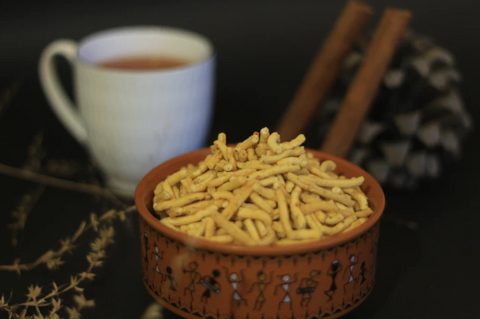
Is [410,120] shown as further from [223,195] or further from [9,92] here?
[9,92]

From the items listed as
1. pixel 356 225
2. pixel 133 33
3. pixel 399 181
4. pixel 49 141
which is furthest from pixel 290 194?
pixel 49 141

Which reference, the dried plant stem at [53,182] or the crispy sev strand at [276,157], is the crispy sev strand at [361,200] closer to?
the crispy sev strand at [276,157]

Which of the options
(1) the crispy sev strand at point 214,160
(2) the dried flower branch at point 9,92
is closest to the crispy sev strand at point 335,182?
(1) the crispy sev strand at point 214,160

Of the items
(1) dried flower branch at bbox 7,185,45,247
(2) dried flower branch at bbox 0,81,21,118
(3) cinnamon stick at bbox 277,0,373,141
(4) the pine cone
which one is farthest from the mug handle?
(4) the pine cone

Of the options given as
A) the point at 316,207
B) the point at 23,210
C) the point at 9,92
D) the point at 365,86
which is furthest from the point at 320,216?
the point at 9,92

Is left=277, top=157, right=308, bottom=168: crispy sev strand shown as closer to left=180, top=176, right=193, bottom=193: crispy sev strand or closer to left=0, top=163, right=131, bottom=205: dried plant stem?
left=180, top=176, right=193, bottom=193: crispy sev strand

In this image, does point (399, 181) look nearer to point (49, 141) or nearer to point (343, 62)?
point (343, 62)
